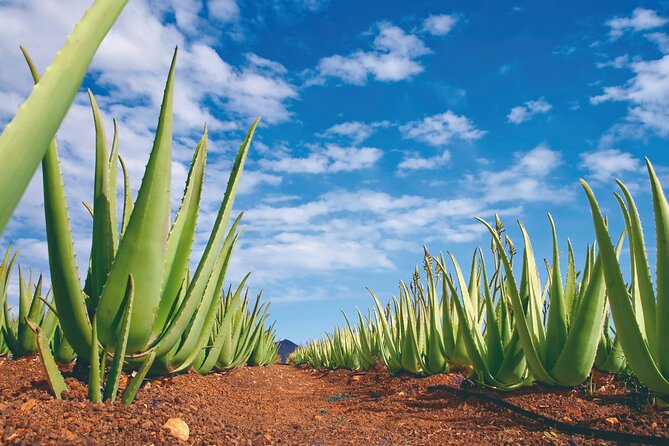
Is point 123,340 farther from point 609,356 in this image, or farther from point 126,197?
point 609,356

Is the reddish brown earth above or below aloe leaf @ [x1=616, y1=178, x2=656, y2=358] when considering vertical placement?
below

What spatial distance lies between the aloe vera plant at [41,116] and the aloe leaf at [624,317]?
1863mm

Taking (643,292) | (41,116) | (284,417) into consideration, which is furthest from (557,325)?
(41,116)

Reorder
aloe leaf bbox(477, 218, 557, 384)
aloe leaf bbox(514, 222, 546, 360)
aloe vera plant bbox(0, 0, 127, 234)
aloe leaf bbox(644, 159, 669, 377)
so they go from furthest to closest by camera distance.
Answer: aloe leaf bbox(514, 222, 546, 360)
aloe leaf bbox(477, 218, 557, 384)
aloe leaf bbox(644, 159, 669, 377)
aloe vera plant bbox(0, 0, 127, 234)

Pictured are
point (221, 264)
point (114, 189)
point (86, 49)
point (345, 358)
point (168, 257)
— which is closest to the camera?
point (86, 49)

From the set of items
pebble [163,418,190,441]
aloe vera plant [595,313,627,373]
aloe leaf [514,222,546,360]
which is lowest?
pebble [163,418,190,441]

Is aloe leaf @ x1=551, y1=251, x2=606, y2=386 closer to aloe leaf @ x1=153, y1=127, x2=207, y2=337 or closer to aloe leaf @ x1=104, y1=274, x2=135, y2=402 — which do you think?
aloe leaf @ x1=153, y1=127, x2=207, y2=337

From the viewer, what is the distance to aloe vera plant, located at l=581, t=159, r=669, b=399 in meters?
1.78

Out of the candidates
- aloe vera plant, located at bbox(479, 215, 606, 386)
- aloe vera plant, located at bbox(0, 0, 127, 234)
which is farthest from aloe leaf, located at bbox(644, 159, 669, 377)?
aloe vera plant, located at bbox(0, 0, 127, 234)

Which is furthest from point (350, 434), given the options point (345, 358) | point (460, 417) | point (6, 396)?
point (345, 358)

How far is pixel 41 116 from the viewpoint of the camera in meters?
0.69

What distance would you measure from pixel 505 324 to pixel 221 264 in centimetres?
202

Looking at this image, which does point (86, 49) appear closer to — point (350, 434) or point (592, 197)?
point (592, 197)

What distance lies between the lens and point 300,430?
2.37 m
